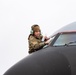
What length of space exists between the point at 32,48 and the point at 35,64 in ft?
4.94

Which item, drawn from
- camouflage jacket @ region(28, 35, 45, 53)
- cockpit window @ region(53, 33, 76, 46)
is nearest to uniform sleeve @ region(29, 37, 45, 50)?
camouflage jacket @ region(28, 35, 45, 53)

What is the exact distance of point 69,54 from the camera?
562cm

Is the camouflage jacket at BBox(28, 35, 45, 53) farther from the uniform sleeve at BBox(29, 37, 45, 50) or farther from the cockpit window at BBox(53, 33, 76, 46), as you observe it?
the cockpit window at BBox(53, 33, 76, 46)

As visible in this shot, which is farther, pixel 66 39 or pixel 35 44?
pixel 35 44

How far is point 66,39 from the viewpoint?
257 inches

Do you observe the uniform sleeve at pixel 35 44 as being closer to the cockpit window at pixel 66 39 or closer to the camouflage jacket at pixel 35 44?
the camouflage jacket at pixel 35 44

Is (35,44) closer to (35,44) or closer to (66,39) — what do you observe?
(35,44)

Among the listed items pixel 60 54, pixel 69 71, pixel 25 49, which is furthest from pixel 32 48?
pixel 25 49

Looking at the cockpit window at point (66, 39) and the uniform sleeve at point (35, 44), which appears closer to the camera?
the cockpit window at point (66, 39)

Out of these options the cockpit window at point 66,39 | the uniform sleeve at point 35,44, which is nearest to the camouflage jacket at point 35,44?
the uniform sleeve at point 35,44

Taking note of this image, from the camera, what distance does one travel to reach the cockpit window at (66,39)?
6.32 metres

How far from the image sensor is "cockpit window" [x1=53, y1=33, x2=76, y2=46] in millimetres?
6323

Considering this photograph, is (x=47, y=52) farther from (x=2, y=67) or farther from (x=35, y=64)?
(x=2, y=67)

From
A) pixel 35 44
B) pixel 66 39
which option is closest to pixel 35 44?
pixel 35 44
